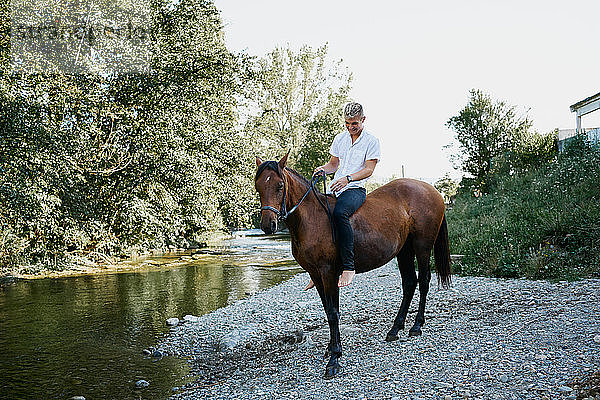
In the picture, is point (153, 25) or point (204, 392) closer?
point (204, 392)

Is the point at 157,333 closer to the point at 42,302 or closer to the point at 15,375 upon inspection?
the point at 15,375

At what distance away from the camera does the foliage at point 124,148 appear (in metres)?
15.5

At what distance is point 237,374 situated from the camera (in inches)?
245

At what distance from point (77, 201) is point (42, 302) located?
707 cm

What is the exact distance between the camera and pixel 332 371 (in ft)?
17.7

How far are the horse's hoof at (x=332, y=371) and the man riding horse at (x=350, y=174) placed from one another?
0.95 meters

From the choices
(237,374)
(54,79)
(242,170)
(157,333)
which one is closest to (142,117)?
(54,79)

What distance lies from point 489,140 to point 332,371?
24585 millimetres

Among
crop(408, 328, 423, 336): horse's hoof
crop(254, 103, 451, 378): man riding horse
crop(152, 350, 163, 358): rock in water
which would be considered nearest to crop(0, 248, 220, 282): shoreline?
crop(152, 350, 163, 358): rock in water

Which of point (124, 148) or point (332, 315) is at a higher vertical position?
point (124, 148)

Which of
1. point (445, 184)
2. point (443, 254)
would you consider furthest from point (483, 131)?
point (443, 254)

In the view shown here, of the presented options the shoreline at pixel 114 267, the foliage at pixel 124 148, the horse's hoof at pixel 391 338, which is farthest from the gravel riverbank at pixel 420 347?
the shoreline at pixel 114 267

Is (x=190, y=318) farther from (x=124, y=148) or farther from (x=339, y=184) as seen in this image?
(x=124, y=148)

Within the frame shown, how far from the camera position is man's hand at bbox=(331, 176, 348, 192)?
579 centimetres
